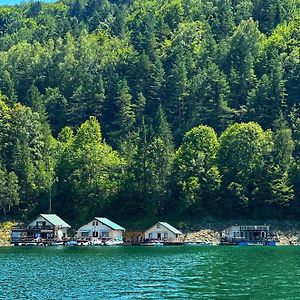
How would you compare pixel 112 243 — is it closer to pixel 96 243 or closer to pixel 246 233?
pixel 96 243

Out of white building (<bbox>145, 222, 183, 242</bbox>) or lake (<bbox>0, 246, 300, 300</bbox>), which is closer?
lake (<bbox>0, 246, 300, 300</bbox>)

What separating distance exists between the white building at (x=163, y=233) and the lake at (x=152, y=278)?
130 feet

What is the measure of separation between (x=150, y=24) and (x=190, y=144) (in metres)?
77.0

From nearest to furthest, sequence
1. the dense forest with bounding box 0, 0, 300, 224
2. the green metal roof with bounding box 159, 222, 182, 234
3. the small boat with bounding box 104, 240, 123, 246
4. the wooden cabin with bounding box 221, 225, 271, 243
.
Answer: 1. the wooden cabin with bounding box 221, 225, 271, 243
2. the green metal roof with bounding box 159, 222, 182, 234
3. the small boat with bounding box 104, 240, 123, 246
4. the dense forest with bounding box 0, 0, 300, 224

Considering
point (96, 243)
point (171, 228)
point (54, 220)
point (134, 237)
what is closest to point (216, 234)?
point (171, 228)

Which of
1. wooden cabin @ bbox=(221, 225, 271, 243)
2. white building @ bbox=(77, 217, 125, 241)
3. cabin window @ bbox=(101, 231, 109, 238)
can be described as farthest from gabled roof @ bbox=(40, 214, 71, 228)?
wooden cabin @ bbox=(221, 225, 271, 243)

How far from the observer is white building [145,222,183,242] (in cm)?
11344

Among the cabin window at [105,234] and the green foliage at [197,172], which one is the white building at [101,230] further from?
the green foliage at [197,172]

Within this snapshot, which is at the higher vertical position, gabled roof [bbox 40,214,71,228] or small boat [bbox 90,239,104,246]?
gabled roof [bbox 40,214,71,228]

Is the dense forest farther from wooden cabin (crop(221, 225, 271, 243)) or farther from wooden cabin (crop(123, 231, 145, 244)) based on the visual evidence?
wooden cabin (crop(123, 231, 145, 244))

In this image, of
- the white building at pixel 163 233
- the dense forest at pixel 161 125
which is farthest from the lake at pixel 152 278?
the dense forest at pixel 161 125

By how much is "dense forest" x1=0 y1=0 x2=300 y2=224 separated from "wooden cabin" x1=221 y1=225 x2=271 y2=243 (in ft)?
12.0

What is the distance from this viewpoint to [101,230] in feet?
387

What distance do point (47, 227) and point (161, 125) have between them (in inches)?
1282
